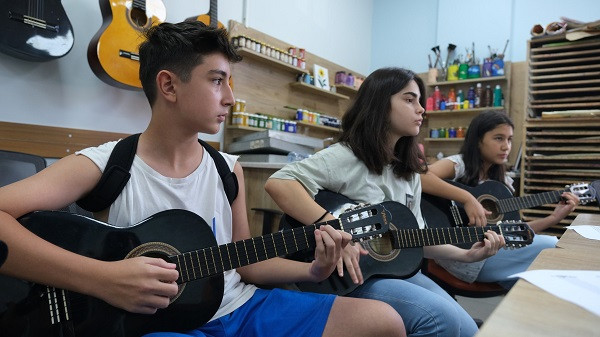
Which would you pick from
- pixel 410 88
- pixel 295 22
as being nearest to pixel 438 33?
pixel 295 22

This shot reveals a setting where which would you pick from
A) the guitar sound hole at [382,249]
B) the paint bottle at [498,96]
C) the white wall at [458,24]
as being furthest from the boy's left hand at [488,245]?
the white wall at [458,24]

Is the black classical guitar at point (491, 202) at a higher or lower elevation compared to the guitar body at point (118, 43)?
lower

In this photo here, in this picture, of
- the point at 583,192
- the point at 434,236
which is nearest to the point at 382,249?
the point at 434,236

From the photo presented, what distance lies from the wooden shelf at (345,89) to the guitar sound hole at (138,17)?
3.06m

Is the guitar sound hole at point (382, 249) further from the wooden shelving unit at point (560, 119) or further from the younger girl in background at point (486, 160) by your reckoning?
the wooden shelving unit at point (560, 119)

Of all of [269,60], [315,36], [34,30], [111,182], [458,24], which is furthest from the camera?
[458,24]

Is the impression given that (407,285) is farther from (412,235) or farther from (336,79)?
(336,79)

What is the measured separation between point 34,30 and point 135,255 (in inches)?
81.0

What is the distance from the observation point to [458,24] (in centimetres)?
577

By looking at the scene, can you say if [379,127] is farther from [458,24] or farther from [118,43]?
[458,24]

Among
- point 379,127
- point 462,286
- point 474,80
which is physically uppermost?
point 474,80

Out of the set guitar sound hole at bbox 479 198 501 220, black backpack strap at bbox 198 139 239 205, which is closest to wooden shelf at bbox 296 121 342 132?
guitar sound hole at bbox 479 198 501 220

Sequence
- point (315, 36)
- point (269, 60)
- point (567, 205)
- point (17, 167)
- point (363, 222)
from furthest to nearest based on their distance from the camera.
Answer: point (315, 36) < point (269, 60) < point (567, 205) < point (17, 167) < point (363, 222)

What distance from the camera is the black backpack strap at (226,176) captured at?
4.45ft
